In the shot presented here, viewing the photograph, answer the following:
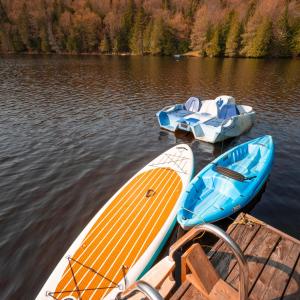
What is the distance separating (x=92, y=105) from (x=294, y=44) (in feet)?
232

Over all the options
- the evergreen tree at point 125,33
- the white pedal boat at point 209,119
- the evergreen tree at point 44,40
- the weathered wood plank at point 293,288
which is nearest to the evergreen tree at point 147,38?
the evergreen tree at point 125,33

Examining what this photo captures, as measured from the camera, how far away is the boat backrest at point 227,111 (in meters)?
17.5

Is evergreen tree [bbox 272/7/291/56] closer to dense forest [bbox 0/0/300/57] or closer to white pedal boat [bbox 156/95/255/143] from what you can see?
dense forest [bbox 0/0/300/57]

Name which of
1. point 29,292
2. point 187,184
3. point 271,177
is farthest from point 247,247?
point 271,177

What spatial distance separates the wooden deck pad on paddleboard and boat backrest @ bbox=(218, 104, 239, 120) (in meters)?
9.53

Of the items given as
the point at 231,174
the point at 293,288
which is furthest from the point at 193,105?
the point at 293,288

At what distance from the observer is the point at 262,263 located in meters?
5.26

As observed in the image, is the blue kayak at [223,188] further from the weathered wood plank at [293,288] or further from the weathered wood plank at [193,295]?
the weathered wood plank at [293,288]

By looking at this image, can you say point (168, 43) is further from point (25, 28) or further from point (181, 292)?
point (181, 292)

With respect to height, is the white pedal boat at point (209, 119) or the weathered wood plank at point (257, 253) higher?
the weathered wood plank at point (257, 253)

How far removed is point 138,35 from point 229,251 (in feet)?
325

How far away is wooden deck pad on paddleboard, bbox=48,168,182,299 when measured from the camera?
234 inches

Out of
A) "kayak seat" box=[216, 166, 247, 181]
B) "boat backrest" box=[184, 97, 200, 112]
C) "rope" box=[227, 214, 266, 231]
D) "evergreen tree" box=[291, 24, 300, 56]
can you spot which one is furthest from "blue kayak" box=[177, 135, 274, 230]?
"evergreen tree" box=[291, 24, 300, 56]

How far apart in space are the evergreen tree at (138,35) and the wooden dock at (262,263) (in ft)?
312
